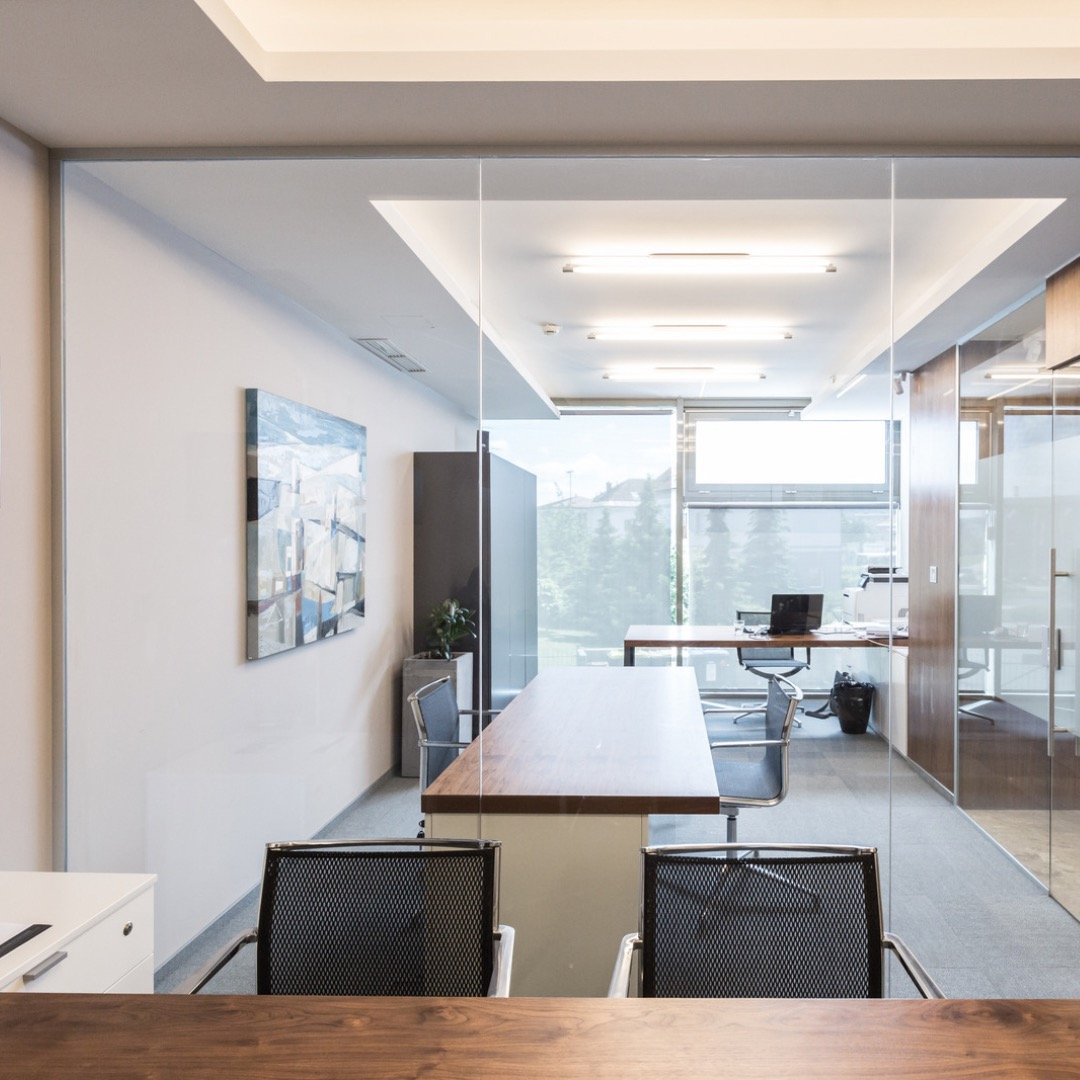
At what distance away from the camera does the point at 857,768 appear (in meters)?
2.89

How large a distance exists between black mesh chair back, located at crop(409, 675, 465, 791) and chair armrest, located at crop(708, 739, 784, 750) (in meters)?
0.84

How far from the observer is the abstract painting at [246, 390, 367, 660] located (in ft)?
10.2

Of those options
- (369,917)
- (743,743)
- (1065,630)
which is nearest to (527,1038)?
(369,917)

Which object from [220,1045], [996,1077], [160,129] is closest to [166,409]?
[160,129]

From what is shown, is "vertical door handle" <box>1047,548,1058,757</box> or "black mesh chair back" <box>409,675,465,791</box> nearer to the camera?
"black mesh chair back" <box>409,675,465,791</box>

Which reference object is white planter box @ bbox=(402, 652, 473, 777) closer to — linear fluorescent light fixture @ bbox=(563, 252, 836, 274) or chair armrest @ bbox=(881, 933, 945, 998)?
linear fluorescent light fixture @ bbox=(563, 252, 836, 274)

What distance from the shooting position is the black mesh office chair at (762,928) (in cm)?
170

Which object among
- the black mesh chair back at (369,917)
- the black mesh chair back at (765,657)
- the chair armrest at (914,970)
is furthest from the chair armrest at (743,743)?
the black mesh chair back at (369,917)

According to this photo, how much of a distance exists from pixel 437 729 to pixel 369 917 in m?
1.13

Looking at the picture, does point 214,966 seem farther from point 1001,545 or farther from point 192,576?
point 1001,545

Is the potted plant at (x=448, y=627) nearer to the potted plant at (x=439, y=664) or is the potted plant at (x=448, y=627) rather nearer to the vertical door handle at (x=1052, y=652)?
the potted plant at (x=439, y=664)

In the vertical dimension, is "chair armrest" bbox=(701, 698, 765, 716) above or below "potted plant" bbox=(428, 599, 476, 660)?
below

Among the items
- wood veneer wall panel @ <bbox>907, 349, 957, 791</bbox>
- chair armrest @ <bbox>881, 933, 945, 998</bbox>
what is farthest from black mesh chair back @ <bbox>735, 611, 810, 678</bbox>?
chair armrest @ <bbox>881, 933, 945, 998</bbox>

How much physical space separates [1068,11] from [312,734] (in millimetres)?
3111
